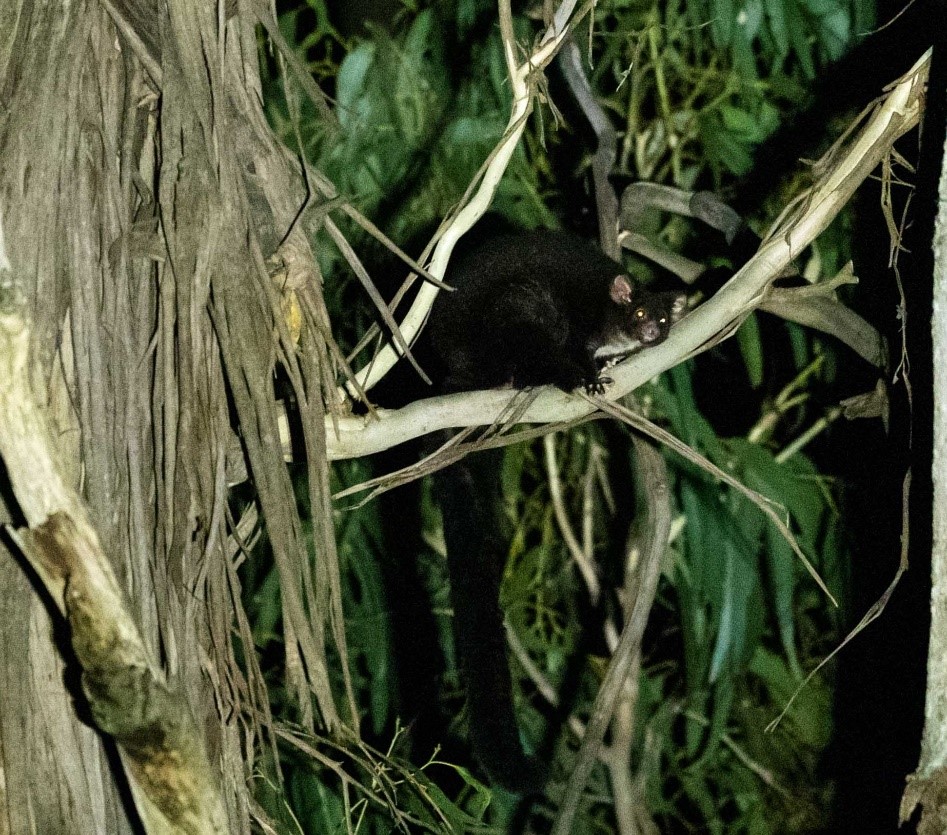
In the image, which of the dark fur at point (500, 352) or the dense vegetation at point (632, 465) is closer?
the dark fur at point (500, 352)

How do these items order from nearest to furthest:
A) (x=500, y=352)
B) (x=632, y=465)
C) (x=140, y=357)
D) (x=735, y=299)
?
1. (x=140, y=357)
2. (x=735, y=299)
3. (x=500, y=352)
4. (x=632, y=465)

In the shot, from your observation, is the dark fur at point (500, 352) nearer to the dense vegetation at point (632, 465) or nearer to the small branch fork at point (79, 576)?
the dense vegetation at point (632, 465)

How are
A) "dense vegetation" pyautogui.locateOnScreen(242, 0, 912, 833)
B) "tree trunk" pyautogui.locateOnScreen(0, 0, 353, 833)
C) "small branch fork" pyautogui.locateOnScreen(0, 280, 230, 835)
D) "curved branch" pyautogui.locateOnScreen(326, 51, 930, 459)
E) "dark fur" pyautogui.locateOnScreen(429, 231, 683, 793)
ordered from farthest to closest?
"dense vegetation" pyautogui.locateOnScreen(242, 0, 912, 833) < "dark fur" pyautogui.locateOnScreen(429, 231, 683, 793) < "curved branch" pyautogui.locateOnScreen(326, 51, 930, 459) < "tree trunk" pyautogui.locateOnScreen(0, 0, 353, 833) < "small branch fork" pyautogui.locateOnScreen(0, 280, 230, 835)

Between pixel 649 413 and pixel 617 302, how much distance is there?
0.50m

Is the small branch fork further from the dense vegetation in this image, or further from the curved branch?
the dense vegetation

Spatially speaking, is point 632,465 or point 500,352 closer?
point 500,352

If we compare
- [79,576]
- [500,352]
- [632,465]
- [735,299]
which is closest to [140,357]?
[79,576]

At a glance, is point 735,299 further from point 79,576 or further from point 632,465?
point 632,465

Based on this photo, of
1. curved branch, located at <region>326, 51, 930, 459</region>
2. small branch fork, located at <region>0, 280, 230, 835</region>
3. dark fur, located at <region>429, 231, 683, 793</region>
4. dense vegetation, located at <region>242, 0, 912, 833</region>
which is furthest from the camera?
dense vegetation, located at <region>242, 0, 912, 833</region>

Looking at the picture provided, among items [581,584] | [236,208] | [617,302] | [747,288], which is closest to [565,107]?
[617,302]

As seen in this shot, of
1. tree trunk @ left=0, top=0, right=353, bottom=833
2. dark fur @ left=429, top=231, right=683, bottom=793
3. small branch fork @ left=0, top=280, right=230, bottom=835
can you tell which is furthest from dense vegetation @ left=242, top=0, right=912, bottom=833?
small branch fork @ left=0, top=280, right=230, bottom=835

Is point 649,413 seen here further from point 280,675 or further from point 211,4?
point 211,4

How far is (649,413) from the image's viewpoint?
3291 mm

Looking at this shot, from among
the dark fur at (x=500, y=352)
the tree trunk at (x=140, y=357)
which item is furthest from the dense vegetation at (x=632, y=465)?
the tree trunk at (x=140, y=357)
